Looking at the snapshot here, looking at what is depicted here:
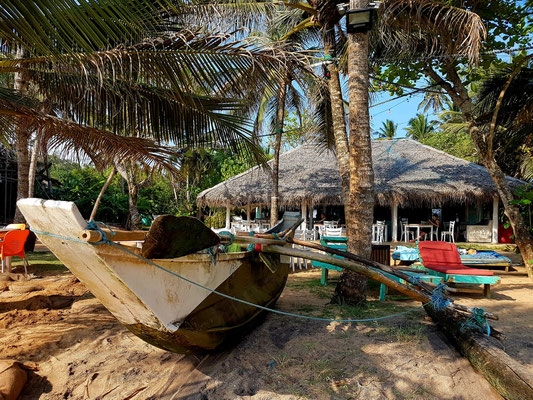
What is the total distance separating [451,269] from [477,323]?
97.9 inches

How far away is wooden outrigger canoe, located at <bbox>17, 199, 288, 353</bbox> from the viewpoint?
2301mm

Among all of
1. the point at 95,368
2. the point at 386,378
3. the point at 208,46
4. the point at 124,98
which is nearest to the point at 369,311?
the point at 386,378

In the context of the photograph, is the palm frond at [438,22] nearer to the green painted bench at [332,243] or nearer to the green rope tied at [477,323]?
the green painted bench at [332,243]

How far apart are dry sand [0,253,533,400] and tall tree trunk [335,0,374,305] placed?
42 cm

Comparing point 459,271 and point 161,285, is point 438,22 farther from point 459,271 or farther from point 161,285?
point 161,285

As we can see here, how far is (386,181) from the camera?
1326 centimetres

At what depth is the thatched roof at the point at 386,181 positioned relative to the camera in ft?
41.2

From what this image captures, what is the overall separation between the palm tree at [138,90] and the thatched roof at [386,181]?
27.6 ft

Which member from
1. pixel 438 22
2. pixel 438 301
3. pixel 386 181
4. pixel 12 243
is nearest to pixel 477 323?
pixel 438 301

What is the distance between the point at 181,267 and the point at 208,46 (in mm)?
2315

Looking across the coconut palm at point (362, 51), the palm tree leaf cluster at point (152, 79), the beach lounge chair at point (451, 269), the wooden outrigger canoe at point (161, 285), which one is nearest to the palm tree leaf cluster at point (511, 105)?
the coconut palm at point (362, 51)

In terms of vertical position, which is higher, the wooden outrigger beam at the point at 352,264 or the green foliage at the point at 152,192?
the green foliage at the point at 152,192

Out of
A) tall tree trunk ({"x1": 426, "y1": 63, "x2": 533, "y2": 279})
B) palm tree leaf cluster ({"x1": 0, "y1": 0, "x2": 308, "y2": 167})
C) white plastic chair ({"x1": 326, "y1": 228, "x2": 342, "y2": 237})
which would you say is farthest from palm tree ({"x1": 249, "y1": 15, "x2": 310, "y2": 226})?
tall tree trunk ({"x1": 426, "y1": 63, "x2": 533, "y2": 279})

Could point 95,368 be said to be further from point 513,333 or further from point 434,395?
point 513,333
